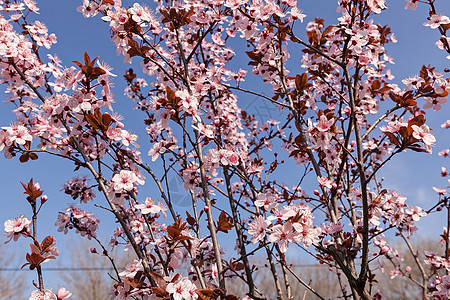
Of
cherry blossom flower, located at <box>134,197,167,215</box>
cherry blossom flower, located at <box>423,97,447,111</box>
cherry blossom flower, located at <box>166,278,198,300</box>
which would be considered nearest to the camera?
cherry blossom flower, located at <box>166,278,198,300</box>

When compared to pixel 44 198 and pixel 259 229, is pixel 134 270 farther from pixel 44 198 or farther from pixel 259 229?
pixel 259 229

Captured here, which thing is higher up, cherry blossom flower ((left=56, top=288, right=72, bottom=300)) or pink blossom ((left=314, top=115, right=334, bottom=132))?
pink blossom ((left=314, top=115, right=334, bottom=132))

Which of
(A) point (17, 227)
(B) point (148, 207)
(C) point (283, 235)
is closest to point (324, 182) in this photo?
(C) point (283, 235)

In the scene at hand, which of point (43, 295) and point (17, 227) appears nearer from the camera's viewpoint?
point (43, 295)

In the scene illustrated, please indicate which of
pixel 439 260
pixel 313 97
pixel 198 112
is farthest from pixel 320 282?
pixel 198 112

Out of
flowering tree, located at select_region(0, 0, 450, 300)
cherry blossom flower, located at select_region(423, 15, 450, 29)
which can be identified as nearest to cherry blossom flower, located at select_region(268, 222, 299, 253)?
flowering tree, located at select_region(0, 0, 450, 300)

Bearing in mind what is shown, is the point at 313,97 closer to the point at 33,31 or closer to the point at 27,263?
the point at 33,31

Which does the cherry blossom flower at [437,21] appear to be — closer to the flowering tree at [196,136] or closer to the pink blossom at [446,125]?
the flowering tree at [196,136]

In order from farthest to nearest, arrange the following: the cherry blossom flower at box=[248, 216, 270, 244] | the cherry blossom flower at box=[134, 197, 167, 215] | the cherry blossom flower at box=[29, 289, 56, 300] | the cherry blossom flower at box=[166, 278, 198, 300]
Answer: the cherry blossom flower at box=[134, 197, 167, 215] → the cherry blossom flower at box=[248, 216, 270, 244] → the cherry blossom flower at box=[166, 278, 198, 300] → the cherry blossom flower at box=[29, 289, 56, 300]

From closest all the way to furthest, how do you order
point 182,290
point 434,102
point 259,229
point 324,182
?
point 182,290 → point 259,229 → point 434,102 → point 324,182

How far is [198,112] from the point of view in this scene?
2.00 meters

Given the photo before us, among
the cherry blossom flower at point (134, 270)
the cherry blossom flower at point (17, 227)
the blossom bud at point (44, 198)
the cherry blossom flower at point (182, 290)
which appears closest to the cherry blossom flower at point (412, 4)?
the cherry blossom flower at point (182, 290)

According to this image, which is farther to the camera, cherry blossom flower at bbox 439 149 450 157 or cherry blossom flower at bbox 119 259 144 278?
cherry blossom flower at bbox 439 149 450 157

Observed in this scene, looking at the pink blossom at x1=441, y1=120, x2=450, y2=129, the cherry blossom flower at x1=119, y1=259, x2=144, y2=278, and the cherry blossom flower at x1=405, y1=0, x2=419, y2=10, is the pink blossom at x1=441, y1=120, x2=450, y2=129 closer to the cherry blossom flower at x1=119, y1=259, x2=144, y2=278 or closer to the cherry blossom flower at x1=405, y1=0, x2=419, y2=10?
the cherry blossom flower at x1=405, y1=0, x2=419, y2=10
